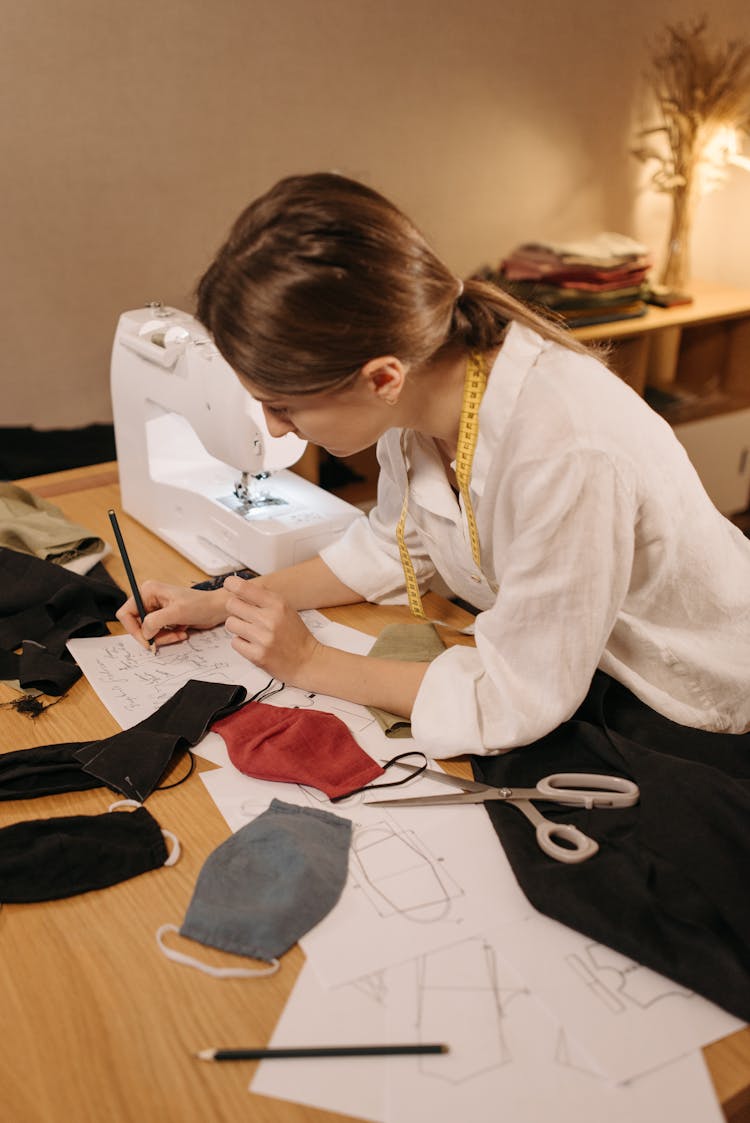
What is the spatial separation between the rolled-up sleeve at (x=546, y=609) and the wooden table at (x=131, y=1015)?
305mm

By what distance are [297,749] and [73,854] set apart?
268mm

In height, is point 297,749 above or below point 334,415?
below

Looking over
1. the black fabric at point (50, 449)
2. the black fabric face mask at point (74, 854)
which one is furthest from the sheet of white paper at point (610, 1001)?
the black fabric at point (50, 449)

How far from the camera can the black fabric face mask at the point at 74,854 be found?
94 cm

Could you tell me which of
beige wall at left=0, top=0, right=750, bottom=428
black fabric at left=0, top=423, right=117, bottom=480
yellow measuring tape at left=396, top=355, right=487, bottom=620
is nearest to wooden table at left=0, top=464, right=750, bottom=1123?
yellow measuring tape at left=396, top=355, right=487, bottom=620

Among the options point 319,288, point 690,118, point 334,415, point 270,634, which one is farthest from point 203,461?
point 690,118

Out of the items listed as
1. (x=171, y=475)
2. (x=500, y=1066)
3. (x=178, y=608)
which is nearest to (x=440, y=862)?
(x=500, y=1066)

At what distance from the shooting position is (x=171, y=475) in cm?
166

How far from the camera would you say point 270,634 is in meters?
1.23

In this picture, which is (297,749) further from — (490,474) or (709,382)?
(709,382)

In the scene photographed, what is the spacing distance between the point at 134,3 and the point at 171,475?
1264 millimetres

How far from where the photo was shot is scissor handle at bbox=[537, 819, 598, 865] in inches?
37.0

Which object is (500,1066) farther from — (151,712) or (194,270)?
(194,270)

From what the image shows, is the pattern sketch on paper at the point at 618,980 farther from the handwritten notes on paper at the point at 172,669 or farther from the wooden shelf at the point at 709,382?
the wooden shelf at the point at 709,382
